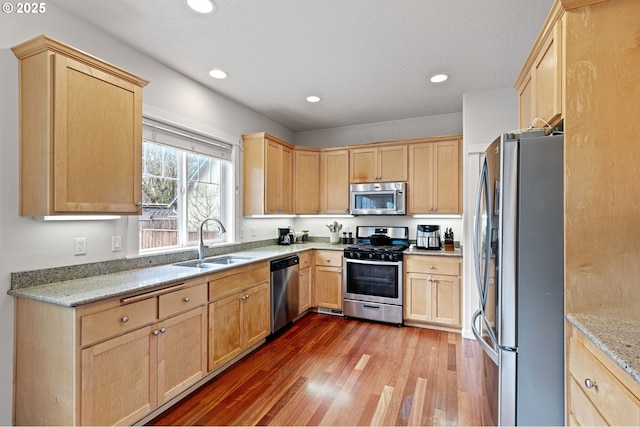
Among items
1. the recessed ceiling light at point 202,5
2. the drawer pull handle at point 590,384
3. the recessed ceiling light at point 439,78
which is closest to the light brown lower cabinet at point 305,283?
the recessed ceiling light at point 439,78

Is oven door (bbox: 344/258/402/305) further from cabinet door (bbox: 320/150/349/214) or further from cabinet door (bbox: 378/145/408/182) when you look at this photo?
cabinet door (bbox: 378/145/408/182)

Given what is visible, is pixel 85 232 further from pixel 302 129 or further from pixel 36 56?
pixel 302 129

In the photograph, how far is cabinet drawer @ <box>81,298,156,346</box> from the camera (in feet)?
5.08

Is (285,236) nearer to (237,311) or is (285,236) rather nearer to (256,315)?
(256,315)

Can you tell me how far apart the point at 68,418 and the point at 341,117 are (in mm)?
3972

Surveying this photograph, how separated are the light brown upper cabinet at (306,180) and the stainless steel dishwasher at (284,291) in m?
0.99

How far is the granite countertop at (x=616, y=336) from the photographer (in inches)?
34.8

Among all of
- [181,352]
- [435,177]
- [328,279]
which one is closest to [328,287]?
[328,279]

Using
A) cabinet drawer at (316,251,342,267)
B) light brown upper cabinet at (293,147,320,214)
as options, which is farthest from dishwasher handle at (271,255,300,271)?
light brown upper cabinet at (293,147,320,214)

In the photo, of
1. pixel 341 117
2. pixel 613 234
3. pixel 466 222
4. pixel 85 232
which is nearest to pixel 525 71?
pixel 613 234

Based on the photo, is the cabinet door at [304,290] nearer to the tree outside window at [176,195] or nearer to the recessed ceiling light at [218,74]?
the tree outside window at [176,195]

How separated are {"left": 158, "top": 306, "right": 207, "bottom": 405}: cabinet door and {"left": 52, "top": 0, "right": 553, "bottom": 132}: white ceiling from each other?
6.80 feet

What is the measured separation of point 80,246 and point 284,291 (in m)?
1.95

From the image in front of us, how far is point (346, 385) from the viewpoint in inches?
→ 91.4
